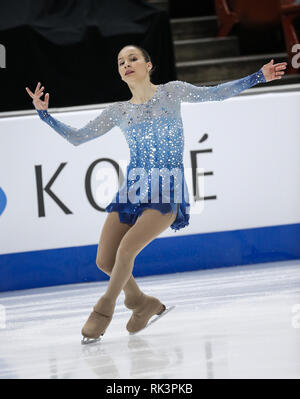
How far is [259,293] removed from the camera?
167 inches

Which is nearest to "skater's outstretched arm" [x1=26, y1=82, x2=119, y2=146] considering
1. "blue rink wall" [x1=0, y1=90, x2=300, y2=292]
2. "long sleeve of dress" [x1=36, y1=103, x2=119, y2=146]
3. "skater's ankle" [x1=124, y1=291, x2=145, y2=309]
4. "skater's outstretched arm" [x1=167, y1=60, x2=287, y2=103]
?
"long sleeve of dress" [x1=36, y1=103, x2=119, y2=146]

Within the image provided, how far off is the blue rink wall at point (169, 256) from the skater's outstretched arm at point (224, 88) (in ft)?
7.30

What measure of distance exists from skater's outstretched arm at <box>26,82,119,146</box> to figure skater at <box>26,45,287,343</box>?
0.01 meters

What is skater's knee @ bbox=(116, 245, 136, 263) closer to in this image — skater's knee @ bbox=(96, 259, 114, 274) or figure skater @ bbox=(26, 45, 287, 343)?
figure skater @ bbox=(26, 45, 287, 343)

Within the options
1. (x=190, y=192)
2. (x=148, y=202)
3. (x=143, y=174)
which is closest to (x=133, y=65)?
(x=143, y=174)

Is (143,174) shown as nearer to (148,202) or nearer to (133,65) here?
(148,202)

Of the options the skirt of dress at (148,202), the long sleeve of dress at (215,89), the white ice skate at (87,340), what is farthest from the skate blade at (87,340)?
the long sleeve of dress at (215,89)

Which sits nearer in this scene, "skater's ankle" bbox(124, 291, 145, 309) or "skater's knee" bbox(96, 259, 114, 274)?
"skater's knee" bbox(96, 259, 114, 274)

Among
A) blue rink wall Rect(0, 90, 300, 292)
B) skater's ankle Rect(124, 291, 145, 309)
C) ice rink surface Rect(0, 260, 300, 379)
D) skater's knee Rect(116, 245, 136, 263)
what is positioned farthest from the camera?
blue rink wall Rect(0, 90, 300, 292)

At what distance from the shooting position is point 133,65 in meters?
3.37

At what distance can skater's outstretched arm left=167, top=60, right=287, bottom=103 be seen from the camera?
335 centimetres

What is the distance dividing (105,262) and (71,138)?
0.58m

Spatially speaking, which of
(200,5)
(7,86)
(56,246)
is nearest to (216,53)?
(200,5)

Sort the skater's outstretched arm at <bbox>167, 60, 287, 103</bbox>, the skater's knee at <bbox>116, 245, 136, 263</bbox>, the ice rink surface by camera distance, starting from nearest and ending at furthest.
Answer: the ice rink surface → the skater's knee at <bbox>116, 245, 136, 263</bbox> → the skater's outstretched arm at <bbox>167, 60, 287, 103</bbox>
